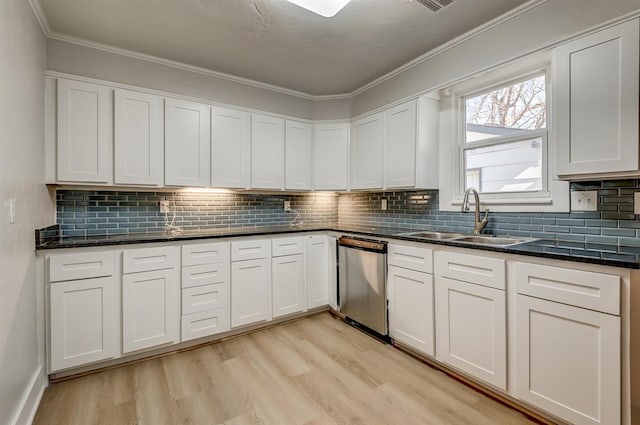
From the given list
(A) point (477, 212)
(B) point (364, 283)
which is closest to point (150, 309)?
(B) point (364, 283)

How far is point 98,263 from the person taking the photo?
222 centimetres

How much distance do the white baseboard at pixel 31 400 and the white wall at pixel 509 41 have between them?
134 inches

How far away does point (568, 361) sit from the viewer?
1590mm

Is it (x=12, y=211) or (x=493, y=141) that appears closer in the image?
(x=12, y=211)

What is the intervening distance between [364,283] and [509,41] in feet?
7.07

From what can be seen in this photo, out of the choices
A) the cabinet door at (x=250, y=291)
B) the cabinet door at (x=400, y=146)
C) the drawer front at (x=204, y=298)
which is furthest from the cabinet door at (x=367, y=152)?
the drawer front at (x=204, y=298)

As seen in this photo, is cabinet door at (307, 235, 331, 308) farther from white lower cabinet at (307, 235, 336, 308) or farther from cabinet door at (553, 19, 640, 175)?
cabinet door at (553, 19, 640, 175)

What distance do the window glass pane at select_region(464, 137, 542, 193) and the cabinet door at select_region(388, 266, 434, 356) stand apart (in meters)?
→ 0.99

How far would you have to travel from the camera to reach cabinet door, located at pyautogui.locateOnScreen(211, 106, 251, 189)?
2973 millimetres

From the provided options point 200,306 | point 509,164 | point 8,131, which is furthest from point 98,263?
point 509,164

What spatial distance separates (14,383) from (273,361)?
147cm

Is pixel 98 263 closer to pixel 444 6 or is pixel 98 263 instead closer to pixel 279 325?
pixel 279 325

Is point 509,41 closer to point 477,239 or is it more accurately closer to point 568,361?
point 477,239

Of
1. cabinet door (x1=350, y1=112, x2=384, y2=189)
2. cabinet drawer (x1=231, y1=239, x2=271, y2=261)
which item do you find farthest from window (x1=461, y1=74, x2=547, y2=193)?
cabinet drawer (x1=231, y1=239, x2=271, y2=261)
